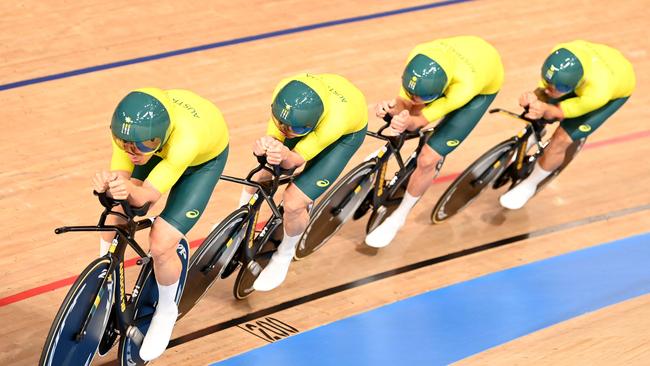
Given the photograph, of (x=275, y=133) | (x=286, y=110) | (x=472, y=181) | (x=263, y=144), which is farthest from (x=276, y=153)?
(x=472, y=181)

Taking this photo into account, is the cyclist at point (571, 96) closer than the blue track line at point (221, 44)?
Yes

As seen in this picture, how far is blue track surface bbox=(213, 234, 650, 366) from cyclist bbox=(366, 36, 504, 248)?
550 millimetres

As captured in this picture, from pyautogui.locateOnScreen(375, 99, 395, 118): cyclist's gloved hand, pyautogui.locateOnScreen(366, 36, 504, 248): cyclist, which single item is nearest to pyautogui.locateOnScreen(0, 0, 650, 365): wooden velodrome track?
pyautogui.locateOnScreen(366, 36, 504, 248): cyclist

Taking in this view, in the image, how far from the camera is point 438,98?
5.21 metres

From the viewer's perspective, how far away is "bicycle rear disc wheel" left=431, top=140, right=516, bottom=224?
19.1 ft

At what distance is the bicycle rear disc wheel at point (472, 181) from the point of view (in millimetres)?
5836

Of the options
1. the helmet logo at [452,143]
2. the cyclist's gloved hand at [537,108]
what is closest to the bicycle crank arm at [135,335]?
the helmet logo at [452,143]

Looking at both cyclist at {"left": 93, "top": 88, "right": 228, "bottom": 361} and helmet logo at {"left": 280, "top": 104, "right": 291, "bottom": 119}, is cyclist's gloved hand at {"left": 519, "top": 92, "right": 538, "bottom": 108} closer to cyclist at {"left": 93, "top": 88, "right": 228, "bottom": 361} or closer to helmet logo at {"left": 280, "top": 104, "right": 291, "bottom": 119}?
helmet logo at {"left": 280, "top": 104, "right": 291, "bottom": 119}

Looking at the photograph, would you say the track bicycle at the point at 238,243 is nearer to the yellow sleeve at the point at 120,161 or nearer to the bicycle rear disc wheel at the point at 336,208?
the bicycle rear disc wheel at the point at 336,208

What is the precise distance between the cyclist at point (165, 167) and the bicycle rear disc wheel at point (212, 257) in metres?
0.32

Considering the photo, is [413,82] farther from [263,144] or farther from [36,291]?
[36,291]

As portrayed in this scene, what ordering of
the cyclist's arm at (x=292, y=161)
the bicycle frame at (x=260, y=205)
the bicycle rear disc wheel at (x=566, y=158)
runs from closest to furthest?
the cyclist's arm at (x=292, y=161)
the bicycle frame at (x=260, y=205)
the bicycle rear disc wheel at (x=566, y=158)

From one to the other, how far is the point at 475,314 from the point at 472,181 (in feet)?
3.13

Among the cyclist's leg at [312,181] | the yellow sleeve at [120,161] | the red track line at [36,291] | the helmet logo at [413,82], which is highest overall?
the yellow sleeve at [120,161]
